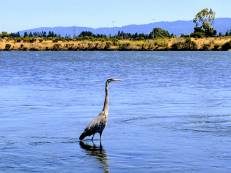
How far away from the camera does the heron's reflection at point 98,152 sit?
15.3 meters

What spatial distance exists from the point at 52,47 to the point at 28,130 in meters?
124

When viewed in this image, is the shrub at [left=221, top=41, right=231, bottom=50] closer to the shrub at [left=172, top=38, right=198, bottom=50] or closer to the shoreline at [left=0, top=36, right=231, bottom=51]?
the shoreline at [left=0, top=36, right=231, bottom=51]

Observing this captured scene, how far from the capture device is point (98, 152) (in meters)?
16.7

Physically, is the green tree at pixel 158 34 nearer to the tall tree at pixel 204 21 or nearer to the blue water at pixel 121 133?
the tall tree at pixel 204 21

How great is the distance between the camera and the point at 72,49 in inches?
5600

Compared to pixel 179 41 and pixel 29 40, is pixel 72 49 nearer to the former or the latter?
pixel 29 40

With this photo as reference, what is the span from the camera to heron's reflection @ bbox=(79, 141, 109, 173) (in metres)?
15.3

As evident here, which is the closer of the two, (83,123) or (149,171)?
(149,171)

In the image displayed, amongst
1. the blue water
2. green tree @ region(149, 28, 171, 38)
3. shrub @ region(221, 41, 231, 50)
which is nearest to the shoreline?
shrub @ region(221, 41, 231, 50)

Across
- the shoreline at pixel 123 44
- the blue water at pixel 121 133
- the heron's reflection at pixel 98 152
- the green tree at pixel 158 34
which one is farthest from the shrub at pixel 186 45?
the heron's reflection at pixel 98 152

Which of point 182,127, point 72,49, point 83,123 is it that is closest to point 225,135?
point 182,127

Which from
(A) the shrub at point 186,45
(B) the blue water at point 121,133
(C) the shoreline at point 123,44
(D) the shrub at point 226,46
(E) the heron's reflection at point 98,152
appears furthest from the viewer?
(A) the shrub at point 186,45

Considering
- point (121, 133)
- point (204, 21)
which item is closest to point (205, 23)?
point (204, 21)

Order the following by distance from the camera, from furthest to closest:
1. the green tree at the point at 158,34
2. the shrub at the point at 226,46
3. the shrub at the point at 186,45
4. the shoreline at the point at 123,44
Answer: the green tree at the point at 158,34, the shrub at the point at 186,45, the shoreline at the point at 123,44, the shrub at the point at 226,46
